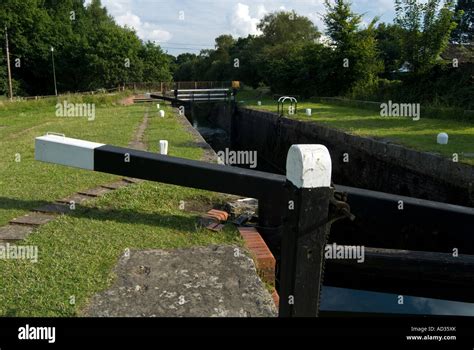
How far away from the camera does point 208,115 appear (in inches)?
1677

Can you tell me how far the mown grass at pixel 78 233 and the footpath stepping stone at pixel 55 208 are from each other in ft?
0.56

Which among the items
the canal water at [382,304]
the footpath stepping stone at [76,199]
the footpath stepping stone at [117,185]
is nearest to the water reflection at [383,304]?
the canal water at [382,304]

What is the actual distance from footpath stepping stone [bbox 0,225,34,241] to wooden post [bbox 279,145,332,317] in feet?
10.7

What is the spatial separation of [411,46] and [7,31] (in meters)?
39.1

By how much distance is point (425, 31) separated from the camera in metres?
18.0

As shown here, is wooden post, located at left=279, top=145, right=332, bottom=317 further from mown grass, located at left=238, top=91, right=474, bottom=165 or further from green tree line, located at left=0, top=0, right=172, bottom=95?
green tree line, located at left=0, top=0, right=172, bottom=95

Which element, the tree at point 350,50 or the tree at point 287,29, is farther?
the tree at point 287,29

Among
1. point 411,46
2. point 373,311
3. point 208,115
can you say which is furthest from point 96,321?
point 208,115

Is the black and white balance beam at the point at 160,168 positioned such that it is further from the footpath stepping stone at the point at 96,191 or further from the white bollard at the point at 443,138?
the white bollard at the point at 443,138

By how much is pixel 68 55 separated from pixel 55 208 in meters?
47.7

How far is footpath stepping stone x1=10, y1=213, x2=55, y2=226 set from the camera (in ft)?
15.2

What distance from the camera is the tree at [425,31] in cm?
1759

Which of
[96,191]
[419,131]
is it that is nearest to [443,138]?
[419,131]

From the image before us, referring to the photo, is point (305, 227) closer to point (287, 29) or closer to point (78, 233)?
point (78, 233)
